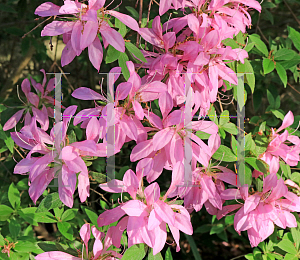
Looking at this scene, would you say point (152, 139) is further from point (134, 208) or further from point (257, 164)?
point (257, 164)

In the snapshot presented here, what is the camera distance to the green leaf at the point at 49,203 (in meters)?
0.83

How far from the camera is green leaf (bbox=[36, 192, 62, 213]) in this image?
0.83 meters

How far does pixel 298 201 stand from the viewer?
962 mm

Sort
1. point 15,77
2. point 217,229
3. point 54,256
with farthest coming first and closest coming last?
Result: point 15,77, point 217,229, point 54,256

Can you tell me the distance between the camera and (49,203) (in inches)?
33.0

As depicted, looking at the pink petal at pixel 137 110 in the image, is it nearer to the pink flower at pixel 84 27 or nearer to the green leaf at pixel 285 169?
the pink flower at pixel 84 27

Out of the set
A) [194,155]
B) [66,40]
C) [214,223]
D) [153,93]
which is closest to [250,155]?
[194,155]

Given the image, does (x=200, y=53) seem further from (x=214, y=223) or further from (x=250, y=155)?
(x=214, y=223)

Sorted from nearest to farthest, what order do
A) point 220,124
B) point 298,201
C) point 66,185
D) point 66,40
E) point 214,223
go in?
point 66,185
point 66,40
point 298,201
point 220,124
point 214,223

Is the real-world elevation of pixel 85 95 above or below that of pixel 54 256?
above

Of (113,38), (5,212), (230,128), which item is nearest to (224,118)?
(230,128)

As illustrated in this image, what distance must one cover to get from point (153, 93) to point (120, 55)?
136 mm

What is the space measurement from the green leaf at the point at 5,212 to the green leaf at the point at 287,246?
93 cm

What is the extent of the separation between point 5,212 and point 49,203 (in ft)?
1.30
